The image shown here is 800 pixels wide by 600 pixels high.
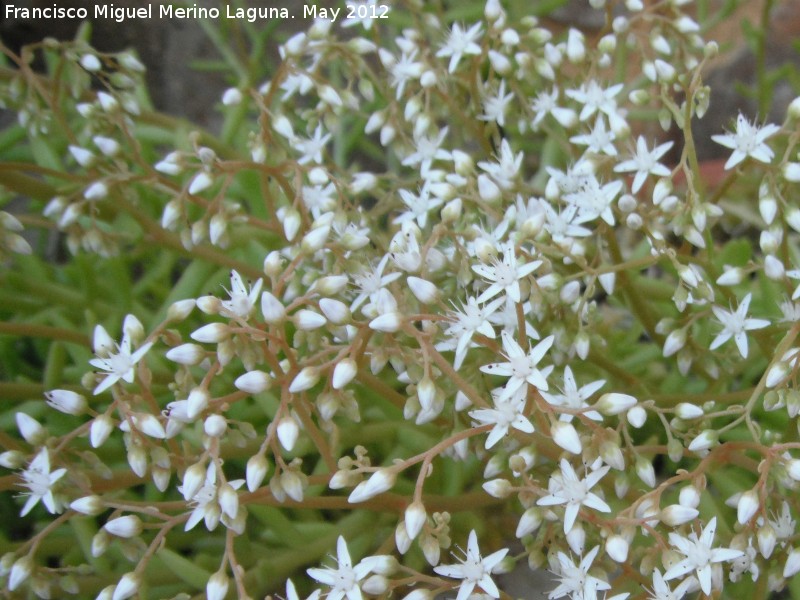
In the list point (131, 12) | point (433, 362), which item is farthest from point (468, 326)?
point (131, 12)

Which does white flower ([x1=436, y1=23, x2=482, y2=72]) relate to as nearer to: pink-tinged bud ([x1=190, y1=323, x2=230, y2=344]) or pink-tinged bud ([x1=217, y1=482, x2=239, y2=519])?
pink-tinged bud ([x1=190, y1=323, x2=230, y2=344])

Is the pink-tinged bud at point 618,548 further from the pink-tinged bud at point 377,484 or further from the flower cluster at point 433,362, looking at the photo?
the pink-tinged bud at point 377,484

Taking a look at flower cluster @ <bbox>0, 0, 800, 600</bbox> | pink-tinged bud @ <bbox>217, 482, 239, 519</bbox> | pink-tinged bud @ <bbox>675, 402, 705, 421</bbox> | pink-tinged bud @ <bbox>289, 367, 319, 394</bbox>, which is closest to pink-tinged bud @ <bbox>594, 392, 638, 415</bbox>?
flower cluster @ <bbox>0, 0, 800, 600</bbox>

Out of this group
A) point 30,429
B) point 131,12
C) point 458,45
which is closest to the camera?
point 30,429

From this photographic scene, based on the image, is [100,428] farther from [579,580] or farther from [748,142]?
[748,142]

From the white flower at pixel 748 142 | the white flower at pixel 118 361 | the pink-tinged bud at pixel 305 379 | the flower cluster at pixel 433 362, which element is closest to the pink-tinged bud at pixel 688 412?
the flower cluster at pixel 433 362

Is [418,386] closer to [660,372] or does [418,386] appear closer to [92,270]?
[660,372]
